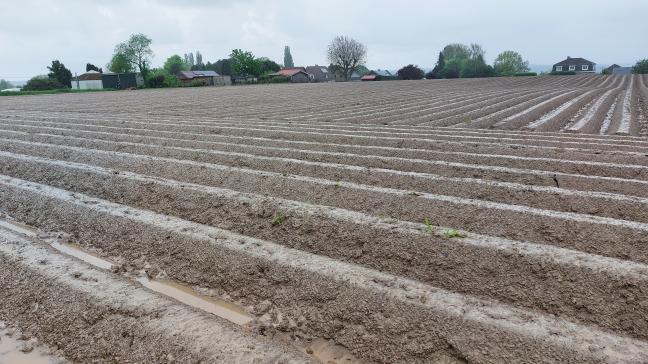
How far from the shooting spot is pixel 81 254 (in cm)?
457

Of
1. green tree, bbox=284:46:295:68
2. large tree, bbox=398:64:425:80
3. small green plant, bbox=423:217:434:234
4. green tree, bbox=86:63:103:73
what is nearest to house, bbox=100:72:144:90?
green tree, bbox=86:63:103:73

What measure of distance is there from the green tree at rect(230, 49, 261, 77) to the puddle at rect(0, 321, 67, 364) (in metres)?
73.8

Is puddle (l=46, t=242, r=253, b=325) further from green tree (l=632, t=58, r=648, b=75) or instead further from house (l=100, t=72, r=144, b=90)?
green tree (l=632, t=58, r=648, b=75)

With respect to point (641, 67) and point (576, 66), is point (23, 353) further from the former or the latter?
point (576, 66)

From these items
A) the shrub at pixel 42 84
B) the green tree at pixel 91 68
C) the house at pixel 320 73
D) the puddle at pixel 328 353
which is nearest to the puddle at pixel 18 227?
the puddle at pixel 328 353

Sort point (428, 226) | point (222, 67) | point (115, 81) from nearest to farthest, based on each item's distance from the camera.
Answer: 1. point (428, 226)
2. point (115, 81)
3. point (222, 67)

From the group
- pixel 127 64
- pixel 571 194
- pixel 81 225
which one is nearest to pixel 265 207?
pixel 81 225

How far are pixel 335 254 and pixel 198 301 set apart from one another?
47.4 inches

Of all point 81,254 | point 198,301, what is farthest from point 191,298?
point 81,254

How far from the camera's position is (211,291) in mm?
3797

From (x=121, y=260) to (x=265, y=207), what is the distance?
4.93ft

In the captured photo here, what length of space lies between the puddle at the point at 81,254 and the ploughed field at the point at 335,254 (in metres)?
0.03

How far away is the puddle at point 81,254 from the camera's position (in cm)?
433

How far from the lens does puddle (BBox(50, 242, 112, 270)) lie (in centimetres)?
433
